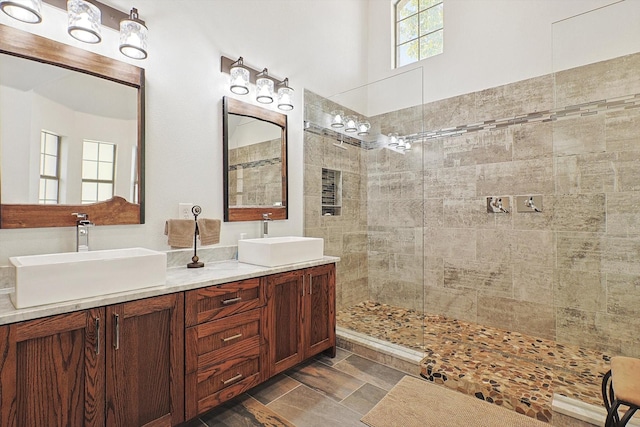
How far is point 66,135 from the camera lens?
5.59 ft

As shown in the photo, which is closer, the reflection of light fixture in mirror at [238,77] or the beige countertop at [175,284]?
the beige countertop at [175,284]

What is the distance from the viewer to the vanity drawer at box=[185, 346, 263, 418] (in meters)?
1.69

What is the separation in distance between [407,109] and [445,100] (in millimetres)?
585

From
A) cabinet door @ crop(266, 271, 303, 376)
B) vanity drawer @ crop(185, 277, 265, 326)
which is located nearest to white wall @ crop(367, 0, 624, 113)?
cabinet door @ crop(266, 271, 303, 376)

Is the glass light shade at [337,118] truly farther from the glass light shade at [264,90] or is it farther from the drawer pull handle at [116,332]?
the drawer pull handle at [116,332]

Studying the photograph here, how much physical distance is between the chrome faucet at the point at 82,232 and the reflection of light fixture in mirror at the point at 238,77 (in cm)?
135

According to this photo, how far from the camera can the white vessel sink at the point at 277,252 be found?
7.12 ft

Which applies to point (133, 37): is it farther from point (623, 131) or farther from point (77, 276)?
point (623, 131)

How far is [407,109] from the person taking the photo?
123 inches

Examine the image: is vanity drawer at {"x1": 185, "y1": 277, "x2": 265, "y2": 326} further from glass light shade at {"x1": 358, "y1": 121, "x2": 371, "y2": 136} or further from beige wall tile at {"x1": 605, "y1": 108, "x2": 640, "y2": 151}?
beige wall tile at {"x1": 605, "y1": 108, "x2": 640, "y2": 151}

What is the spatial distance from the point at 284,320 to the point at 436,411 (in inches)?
43.5

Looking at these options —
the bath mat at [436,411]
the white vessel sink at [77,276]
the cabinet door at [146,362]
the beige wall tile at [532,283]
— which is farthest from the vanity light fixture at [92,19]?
the beige wall tile at [532,283]

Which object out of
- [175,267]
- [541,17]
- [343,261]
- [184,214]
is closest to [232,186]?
[184,214]

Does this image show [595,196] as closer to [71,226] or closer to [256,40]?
[256,40]
